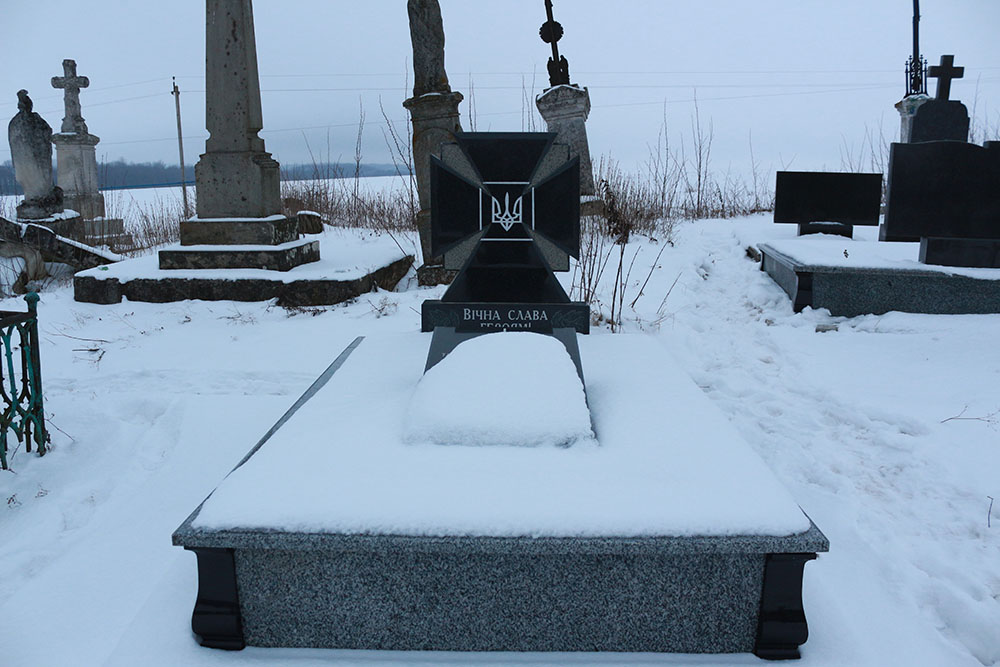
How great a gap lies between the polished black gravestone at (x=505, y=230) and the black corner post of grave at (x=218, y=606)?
1.45 meters

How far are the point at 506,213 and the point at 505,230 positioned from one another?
0.07 m

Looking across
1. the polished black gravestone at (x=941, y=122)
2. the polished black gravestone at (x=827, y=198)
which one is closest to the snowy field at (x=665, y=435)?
the polished black gravestone at (x=827, y=198)

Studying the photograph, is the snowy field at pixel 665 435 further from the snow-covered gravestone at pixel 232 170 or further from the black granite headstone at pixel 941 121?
the black granite headstone at pixel 941 121

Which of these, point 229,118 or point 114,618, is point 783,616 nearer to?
point 114,618

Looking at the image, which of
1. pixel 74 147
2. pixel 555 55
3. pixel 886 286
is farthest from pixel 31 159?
pixel 886 286

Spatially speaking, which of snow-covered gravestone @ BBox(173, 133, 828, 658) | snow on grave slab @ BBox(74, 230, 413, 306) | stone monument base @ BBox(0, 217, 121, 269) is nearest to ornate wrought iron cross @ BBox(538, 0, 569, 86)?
snow on grave slab @ BBox(74, 230, 413, 306)

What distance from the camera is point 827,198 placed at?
6.97 meters

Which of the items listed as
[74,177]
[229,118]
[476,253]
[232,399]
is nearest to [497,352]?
[476,253]

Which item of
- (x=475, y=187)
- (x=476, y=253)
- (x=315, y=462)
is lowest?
(x=315, y=462)

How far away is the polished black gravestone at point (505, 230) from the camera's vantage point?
303 cm

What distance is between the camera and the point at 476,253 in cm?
317

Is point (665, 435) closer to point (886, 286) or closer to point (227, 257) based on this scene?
point (886, 286)

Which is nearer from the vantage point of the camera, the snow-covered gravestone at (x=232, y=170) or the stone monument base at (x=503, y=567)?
the stone monument base at (x=503, y=567)

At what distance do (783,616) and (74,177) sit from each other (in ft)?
48.9
